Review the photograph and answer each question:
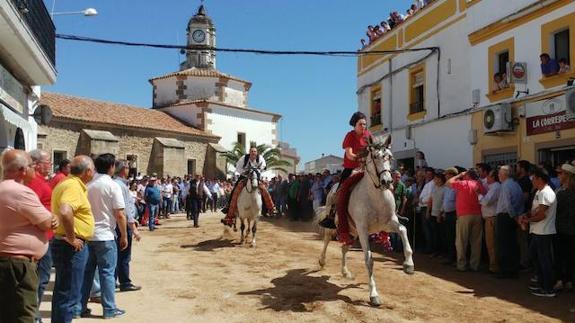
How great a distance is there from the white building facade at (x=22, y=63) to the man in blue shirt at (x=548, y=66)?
1138cm

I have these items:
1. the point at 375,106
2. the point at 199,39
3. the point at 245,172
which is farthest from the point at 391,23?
the point at 199,39

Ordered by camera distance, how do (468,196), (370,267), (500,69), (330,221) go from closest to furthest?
(370,267)
(330,221)
(468,196)
(500,69)

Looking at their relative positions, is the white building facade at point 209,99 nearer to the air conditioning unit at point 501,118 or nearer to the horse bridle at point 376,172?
the air conditioning unit at point 501,118

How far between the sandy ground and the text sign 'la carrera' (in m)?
4.10

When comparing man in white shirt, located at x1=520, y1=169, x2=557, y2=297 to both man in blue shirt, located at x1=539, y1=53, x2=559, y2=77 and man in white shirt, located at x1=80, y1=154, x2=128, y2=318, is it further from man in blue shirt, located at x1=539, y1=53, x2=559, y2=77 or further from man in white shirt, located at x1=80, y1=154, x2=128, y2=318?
man in white shirt, located at x1=80, y1=154, x2=128, y2=318

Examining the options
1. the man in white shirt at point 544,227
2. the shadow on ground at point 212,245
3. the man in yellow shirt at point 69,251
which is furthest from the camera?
the shadow on ground at point 212,245

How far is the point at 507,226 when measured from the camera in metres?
8.95

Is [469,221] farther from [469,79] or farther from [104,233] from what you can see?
[469,79]

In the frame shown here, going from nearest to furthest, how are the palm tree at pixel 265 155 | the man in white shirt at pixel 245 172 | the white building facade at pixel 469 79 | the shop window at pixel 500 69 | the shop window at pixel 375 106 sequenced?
1. the white building facade at pixel 469 79
2. the man in white shirt at pixel 245 172
3. the shop window at pixel 500 69
4. the shop window at pixel 375 106
5. the palm tree at pixel 265 155

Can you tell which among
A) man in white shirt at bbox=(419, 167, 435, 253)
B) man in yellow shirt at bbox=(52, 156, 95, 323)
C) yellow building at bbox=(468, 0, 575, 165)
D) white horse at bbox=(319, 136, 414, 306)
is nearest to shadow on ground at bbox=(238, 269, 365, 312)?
white horse at bbox=(319, 136, 414, 306)

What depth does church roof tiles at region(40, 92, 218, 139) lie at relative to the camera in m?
30.5

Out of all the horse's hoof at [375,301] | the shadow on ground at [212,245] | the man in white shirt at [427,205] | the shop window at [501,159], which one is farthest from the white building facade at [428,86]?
the horse's hoof at [375,301]

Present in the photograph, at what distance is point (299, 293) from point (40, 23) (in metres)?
9.45

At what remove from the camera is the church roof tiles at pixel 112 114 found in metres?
30.5
